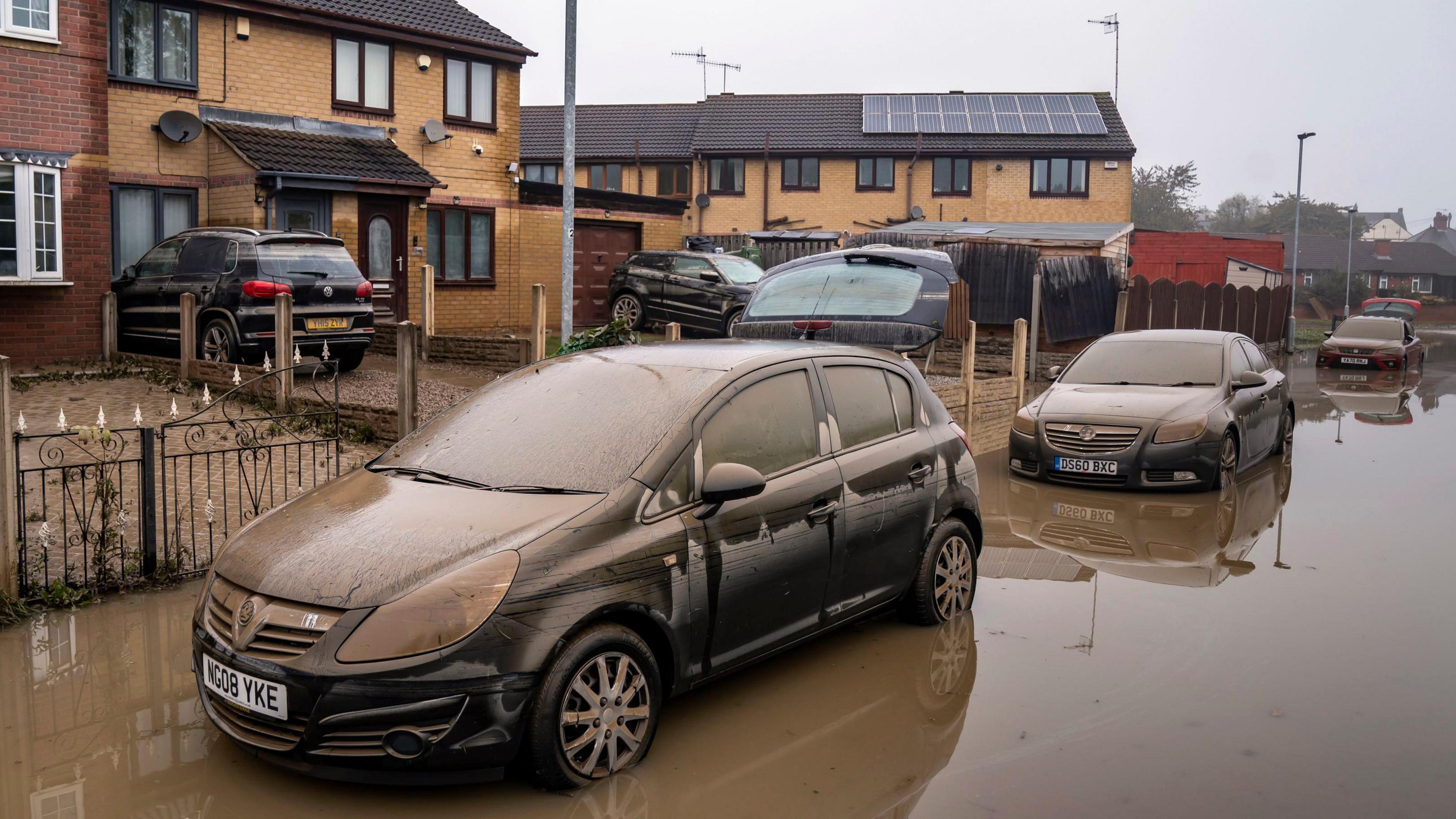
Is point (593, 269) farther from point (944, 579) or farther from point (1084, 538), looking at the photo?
point (944, 579)

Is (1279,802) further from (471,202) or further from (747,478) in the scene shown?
(471,202)

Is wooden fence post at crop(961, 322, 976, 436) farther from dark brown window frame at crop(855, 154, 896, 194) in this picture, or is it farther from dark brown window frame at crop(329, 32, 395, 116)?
dark brown window frame at crop(855, 154, 896, 194)

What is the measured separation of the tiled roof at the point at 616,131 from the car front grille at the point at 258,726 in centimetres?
3698

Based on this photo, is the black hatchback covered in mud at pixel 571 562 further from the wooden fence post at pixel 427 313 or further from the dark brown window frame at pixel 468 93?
the dark brown window frame at pixel 468 93

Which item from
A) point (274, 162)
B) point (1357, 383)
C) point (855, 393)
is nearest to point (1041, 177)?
point (1357, 383)

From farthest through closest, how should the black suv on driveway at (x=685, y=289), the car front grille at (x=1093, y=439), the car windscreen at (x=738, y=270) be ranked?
1. the car windscreen at (x=738, y=270)
2. the black suv on driveway at (x=685, y=289)
3. the car front grille at (x=1093, y=439)

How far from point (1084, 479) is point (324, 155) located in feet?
47.7

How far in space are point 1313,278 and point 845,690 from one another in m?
86.0

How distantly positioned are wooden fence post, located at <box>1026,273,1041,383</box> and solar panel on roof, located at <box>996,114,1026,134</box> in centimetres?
1951

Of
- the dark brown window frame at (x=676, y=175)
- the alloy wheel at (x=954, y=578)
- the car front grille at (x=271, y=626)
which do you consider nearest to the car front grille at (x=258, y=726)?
the car front grille at (x=271, y=626)

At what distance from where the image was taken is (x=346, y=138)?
2108 cm

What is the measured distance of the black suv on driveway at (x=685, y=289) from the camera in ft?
67.9

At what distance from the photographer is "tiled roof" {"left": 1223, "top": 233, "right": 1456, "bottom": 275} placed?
3317 inches

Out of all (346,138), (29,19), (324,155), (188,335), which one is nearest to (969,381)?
(188,335)
